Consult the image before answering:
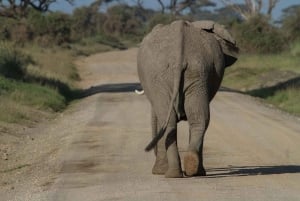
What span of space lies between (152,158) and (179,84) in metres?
3.58

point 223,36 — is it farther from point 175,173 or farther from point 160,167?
point 175,173

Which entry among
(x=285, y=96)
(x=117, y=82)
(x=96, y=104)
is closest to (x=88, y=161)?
(x=96, y=104)

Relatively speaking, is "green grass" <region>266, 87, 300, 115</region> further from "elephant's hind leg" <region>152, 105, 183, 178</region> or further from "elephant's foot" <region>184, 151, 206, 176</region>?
"elephant's foot" <region>184, 151, 206, 176</region>

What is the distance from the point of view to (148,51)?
39.2 ft

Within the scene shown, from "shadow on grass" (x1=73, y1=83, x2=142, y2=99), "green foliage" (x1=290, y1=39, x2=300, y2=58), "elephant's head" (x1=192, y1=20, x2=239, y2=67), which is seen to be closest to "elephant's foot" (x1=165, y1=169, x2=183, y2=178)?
"elephant's head" (x1=192, y1=20, x2=239, y2=67)

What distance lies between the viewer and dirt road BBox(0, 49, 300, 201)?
1067cm

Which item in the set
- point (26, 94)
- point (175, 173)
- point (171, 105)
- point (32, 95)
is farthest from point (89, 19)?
point (171, 105)

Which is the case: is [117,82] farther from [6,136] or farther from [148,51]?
[148,51]

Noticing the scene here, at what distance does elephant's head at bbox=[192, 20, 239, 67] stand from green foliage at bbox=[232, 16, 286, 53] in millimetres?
42603

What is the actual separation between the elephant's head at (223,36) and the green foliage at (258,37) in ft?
140

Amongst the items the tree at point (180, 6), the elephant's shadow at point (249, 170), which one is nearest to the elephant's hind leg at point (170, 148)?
the elephant's shadow at point (249, 170)

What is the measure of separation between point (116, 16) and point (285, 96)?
3486 inches

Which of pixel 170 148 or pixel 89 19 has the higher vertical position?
pixel 170 148

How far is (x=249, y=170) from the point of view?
13055mm
